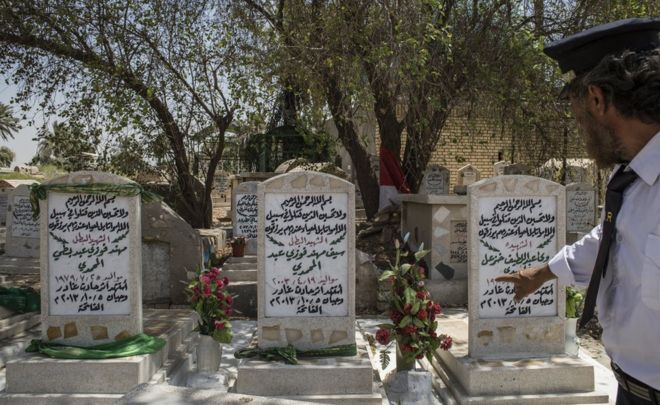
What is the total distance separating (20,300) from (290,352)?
11.7ft

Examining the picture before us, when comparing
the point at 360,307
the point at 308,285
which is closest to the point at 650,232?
the point at 308,285

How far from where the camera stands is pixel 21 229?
30.9 ft

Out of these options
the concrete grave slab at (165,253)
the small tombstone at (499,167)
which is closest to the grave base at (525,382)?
the concrete grave slab at (165,253)

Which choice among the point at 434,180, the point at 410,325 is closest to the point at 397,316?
the point at 410,325

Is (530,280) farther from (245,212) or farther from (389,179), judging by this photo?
(389,179)

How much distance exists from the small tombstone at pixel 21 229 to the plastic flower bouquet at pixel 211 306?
615 centimetres

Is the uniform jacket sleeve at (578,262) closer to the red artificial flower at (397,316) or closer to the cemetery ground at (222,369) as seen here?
the cemetery ground at (222,369)

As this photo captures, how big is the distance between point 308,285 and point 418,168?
705cm

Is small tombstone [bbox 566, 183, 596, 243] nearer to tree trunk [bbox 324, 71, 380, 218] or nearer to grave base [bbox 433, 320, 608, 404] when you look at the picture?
tree trunk [bbox 324, 71, 380, 218]

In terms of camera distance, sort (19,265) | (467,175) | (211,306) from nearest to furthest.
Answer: (211,306)
(19,265)
(467,175)

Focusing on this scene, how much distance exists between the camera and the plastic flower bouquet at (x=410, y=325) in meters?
4.10

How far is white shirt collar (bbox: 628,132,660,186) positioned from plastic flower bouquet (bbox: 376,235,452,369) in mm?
2471

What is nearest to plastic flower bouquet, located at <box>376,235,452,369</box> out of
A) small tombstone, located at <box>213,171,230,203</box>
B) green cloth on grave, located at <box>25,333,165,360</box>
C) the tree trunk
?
green cloth on grave, located at <box>25,333,165,360</box>

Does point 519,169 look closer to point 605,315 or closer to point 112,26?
point 112,26
